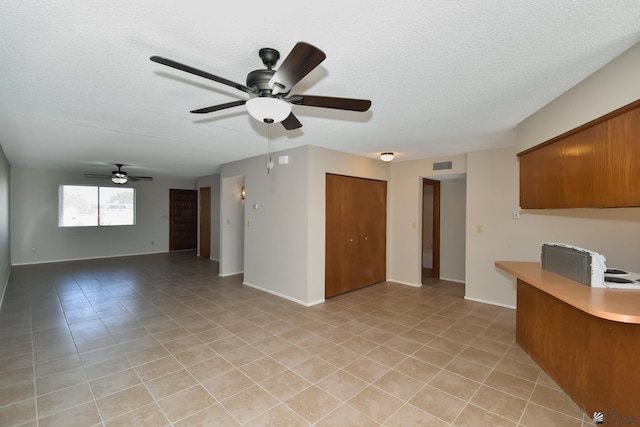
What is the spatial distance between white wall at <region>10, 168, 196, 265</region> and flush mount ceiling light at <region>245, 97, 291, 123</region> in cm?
873

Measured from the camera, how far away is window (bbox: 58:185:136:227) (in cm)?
780

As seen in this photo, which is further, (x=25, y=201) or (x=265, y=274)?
(x=25, y=201)

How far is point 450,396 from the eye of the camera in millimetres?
2240

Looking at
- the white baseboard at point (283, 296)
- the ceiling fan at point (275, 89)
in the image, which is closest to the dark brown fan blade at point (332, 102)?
the ceiling fan at point (275, 89)

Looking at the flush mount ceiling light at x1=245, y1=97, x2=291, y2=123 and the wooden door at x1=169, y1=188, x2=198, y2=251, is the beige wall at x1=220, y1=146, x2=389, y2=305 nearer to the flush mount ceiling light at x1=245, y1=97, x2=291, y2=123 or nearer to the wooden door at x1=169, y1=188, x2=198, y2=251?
the flush mount ceiling light at x1=245, y1=97, x2=291, y2=123

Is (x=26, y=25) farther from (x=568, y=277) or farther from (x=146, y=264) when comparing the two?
(x=146, y=264)

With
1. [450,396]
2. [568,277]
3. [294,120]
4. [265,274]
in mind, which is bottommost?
[450,396]

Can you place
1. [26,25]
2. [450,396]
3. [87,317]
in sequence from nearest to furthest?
1. [26,25]
2. [450,396]
3. [87,317]

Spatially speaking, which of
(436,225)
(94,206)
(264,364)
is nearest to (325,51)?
(264,364)

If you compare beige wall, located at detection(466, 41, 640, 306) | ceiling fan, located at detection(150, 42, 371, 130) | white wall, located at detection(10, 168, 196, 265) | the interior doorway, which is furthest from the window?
beige wall, located at detection(466, 41, 640, 306)

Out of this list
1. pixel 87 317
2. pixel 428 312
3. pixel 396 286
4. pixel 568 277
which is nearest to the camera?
pixel 568 277

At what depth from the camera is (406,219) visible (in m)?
5.61

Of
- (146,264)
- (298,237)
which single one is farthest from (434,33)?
(146,264)

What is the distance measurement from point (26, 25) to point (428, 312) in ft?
15.4
